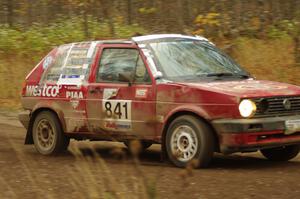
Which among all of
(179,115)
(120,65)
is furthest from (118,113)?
(179,115)

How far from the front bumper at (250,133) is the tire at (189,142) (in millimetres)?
153

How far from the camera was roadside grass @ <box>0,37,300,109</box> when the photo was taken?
1606 centimetres

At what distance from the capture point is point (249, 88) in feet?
26.6

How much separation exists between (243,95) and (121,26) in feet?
51.7

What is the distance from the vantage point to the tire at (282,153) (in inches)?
350

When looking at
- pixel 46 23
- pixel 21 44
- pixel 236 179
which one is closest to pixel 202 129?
pixel 236 179

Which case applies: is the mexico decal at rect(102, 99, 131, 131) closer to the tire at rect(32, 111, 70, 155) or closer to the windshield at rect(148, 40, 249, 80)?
the windshield at rect(148, 40, 249, 80)

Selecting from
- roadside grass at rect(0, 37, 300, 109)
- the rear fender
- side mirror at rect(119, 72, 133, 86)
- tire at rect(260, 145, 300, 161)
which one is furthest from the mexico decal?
roadside grass at rect(0, 37, 300, 109)

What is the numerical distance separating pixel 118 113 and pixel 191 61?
48.4 inches

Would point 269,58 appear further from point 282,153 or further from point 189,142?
point 189,142

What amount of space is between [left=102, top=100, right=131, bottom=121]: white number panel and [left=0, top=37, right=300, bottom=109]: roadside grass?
727 centimetres

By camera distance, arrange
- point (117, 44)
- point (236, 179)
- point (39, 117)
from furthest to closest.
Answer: point (39, 117) → point (117, 44) → point (236, 179)

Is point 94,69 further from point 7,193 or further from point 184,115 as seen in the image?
point 7,193

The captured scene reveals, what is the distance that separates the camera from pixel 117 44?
932 cm
